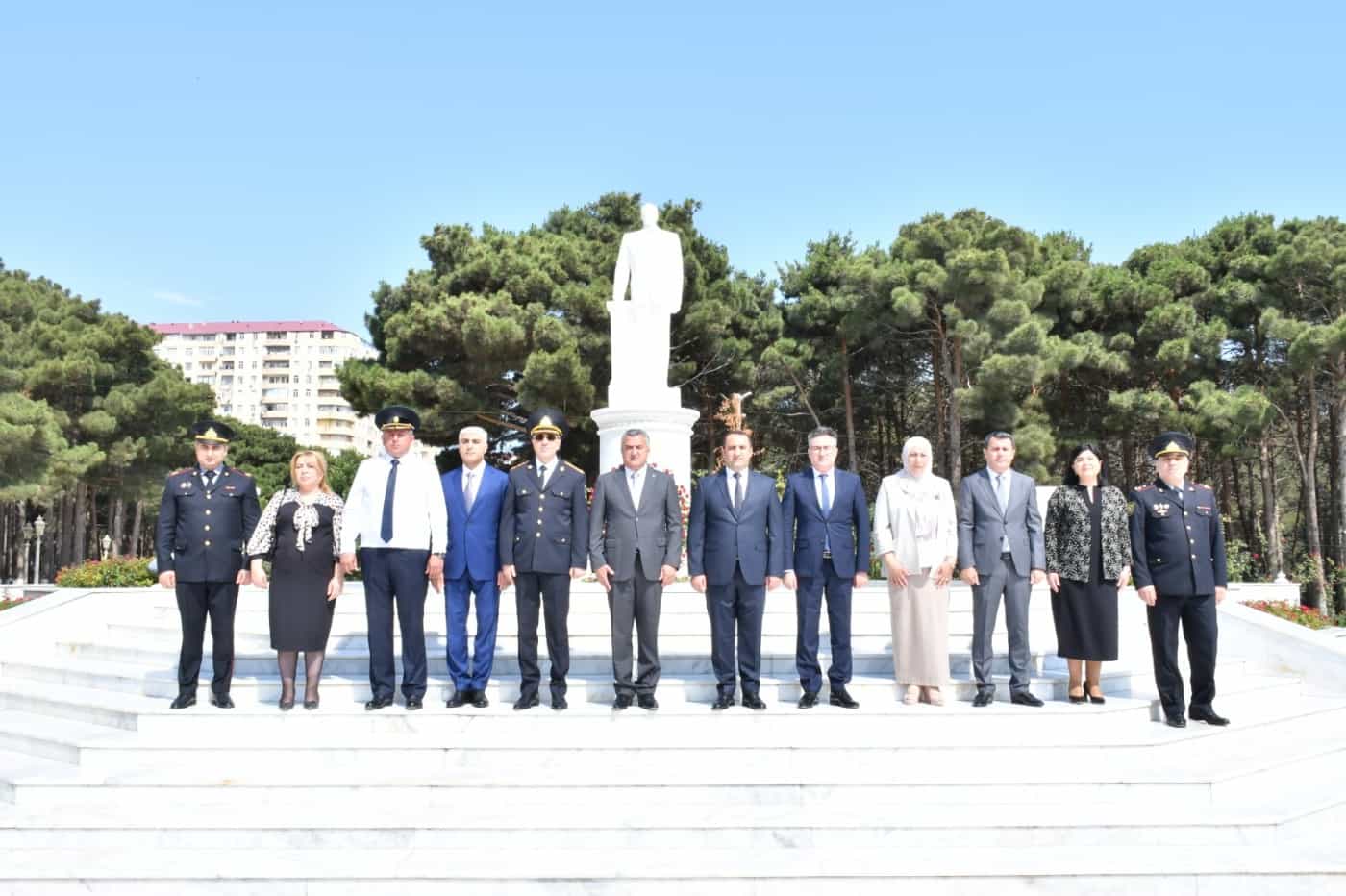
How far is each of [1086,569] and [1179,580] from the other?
1.61 ft

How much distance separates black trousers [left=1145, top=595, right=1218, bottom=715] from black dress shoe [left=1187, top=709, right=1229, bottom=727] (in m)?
0.02

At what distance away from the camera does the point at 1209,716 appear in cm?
555

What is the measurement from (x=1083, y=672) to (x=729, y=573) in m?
2.20

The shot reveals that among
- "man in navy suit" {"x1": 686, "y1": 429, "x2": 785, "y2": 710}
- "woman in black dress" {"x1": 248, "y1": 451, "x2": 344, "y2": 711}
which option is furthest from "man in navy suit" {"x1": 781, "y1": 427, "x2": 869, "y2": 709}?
"woman in black dress" {"x1": 248, "y1": 451, "x2": 344, "y2": 711}

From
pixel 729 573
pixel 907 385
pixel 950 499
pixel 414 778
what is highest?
pixel 907 385

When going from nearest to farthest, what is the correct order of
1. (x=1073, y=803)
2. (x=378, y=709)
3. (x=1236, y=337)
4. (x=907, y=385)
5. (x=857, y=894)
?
1. (x=857, y=894)
2. (x=1073, y=803)
3. (x=378, y=709)
4. (x=1236, y=337)
5. (x=907, y=385)

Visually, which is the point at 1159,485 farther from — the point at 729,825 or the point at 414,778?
the point at 414,778

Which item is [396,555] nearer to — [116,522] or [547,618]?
[547,618]

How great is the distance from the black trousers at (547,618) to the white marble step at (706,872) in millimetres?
1531

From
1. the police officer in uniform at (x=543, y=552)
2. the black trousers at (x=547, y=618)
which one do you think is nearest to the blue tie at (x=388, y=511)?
the police officer in uniform at (x=543, y=552)

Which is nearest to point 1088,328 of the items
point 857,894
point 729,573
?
point 729,573

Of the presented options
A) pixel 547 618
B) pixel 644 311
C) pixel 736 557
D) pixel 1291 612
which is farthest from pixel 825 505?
pixel 1291 612

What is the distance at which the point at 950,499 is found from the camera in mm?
5602

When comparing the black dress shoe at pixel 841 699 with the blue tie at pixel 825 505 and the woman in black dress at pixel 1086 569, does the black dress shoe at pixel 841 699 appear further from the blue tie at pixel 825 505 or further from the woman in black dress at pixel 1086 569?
the woman in black dress at pixel 1086 569
